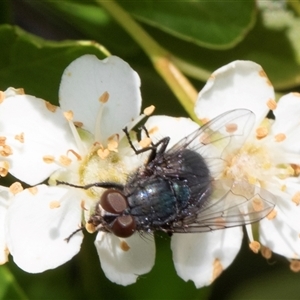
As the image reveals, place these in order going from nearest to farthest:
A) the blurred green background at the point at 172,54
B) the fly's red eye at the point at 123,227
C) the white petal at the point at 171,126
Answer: the fly's red eye at the point at 123,227
the white petal at the point at 171,126
the blurred green background at the point at 172,54

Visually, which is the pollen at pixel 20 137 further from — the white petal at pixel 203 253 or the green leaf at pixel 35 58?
the white petal at pixel 203 253

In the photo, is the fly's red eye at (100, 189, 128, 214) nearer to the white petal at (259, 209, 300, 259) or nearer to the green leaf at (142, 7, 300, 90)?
the white petal at (259, 209, 300, 259)

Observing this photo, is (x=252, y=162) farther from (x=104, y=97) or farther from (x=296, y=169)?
(x=104, y=97)

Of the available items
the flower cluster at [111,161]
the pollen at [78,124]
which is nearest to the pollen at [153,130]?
the flower cluster at [111,161]

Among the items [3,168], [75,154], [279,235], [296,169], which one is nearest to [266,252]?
[279,235]

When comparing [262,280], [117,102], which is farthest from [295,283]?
[117,102]

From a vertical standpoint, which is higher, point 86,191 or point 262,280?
point 86,191

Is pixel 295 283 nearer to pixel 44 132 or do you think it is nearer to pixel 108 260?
pixel 108 260
